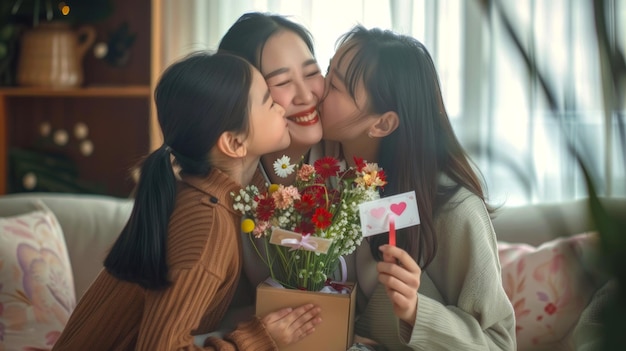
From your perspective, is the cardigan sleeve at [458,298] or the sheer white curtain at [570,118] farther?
the cardigan sleeve at [458,298]

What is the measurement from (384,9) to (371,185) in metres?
2.13

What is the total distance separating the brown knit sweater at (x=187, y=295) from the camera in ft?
3.76

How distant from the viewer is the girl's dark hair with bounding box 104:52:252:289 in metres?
1.22

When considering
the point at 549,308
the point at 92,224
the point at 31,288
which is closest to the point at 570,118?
the point at 549,308

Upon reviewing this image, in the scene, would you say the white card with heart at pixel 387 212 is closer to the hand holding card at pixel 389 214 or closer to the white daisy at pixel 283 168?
the hand holding card at pixel 389 214

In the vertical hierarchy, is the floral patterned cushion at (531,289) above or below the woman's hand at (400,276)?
below

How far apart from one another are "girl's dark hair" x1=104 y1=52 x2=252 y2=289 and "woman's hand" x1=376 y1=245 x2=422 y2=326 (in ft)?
1.00

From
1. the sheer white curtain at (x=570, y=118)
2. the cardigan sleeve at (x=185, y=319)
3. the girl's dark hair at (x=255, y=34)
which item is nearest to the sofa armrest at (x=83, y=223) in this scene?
the girl's dark hair at (x=255, y=34)

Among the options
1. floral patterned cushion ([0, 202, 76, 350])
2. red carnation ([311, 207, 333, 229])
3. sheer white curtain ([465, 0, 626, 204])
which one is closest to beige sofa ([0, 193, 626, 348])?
floral patterned cushion ([0, 202, 76, 350])

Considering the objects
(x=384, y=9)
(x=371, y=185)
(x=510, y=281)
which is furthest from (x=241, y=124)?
(x=384, y=9)

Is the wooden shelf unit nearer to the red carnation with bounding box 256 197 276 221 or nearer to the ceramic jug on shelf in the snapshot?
the ceramic jug on shelf

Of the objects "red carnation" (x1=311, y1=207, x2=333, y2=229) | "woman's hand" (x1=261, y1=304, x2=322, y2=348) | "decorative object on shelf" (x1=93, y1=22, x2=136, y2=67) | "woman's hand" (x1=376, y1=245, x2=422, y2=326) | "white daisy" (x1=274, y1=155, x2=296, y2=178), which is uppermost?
"decorative object on shelf" (x1=93, y1=22, x2=136, y2=67)

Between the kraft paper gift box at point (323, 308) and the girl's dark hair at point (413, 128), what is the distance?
0.49ft

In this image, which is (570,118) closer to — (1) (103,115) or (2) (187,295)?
(2) (187,295)
